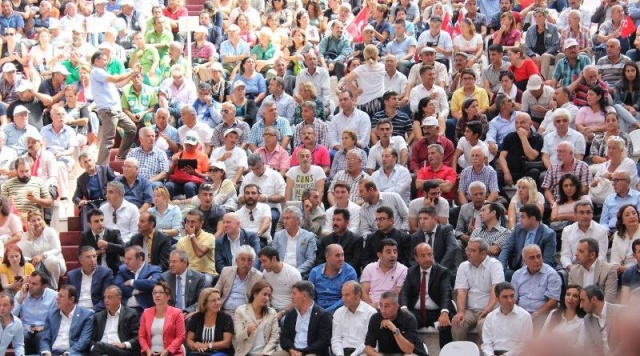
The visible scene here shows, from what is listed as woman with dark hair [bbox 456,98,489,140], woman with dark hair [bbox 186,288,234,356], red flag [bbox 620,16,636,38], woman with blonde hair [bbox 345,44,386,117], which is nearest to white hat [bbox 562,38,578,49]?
red flag [bbox 620,16,636,38]

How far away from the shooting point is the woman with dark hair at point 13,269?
11180 mm

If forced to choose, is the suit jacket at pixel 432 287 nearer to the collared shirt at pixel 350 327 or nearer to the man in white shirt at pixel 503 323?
the collared shirt at pixel 350 327

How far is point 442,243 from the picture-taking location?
10.8 m

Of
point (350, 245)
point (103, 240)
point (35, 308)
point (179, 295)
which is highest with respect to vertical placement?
point (350, 245)

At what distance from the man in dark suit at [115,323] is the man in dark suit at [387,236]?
2.29 m

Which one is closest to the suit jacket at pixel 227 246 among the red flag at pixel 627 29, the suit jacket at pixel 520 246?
the suit jacket at pixel 520 246

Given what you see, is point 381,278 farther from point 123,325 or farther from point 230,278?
point 123,325

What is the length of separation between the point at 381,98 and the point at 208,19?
14.7 feet

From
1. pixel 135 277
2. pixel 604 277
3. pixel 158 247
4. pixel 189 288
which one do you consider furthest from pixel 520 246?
pixel 135 277

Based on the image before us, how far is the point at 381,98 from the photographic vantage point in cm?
1455

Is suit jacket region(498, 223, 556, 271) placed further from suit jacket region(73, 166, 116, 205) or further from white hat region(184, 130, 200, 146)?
suit jacket region(73, 166, 116, 205)

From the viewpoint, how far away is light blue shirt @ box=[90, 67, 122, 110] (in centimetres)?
1452

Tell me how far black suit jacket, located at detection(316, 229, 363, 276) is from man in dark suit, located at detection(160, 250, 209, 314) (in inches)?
48.6

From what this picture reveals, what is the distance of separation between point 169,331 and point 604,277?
3882mm
